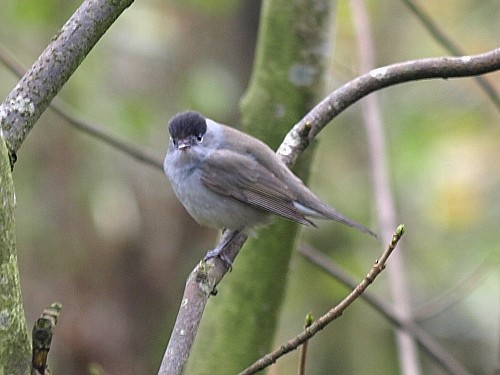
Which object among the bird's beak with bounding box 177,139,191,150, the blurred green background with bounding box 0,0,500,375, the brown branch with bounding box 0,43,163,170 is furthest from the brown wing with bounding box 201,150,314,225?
the blurred green background with bounding box 0,0,500,375

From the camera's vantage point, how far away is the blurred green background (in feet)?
21.5

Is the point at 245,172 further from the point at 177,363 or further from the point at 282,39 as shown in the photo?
the point at 177,363

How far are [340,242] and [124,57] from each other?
93.7 inches

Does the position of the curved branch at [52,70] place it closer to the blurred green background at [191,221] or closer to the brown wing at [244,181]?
the brown wing at [244,181]

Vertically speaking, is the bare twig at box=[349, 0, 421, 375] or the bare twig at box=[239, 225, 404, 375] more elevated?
the bare twig at box=[349, 0, 421, 375]

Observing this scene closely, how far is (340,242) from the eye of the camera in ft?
22.2

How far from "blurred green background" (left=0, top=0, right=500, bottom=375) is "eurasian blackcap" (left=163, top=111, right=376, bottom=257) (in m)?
2.23

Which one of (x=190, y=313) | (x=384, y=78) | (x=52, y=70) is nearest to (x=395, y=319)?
(x=384, y=78)

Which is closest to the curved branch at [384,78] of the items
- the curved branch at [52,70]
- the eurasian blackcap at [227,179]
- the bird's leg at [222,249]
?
the bird's leg at [222,249]

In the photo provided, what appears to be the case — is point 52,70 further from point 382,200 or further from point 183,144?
point 382,200

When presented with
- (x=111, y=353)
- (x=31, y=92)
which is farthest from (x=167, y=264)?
(x=31, y=92)

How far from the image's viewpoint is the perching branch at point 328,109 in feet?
6.42

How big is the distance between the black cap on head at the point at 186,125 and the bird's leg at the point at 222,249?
1.75 feet

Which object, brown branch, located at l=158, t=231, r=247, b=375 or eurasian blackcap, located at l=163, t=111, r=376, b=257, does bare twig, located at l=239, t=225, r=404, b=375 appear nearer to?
brown branch, located at l=158, t=231, r=247, b=375
